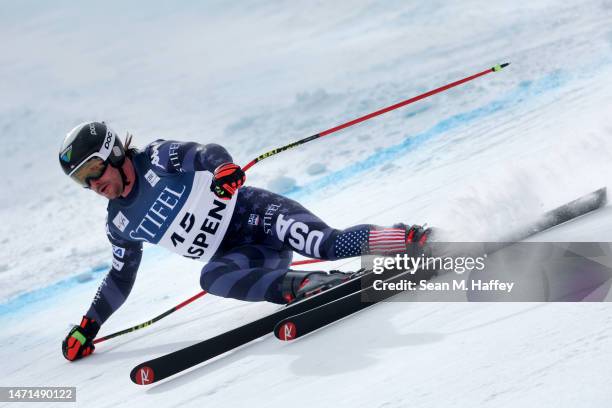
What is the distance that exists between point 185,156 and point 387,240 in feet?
3.16

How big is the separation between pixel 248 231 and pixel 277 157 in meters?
5.88

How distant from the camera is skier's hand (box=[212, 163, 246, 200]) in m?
2.95

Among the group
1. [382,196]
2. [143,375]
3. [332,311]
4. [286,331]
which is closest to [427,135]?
[382,196]

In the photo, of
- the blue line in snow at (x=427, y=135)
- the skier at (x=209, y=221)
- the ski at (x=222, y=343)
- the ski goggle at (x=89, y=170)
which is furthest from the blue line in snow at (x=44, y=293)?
the ski at (x=222, y=343)

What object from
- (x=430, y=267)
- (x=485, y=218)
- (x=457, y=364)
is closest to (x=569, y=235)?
(x=485, y=218)

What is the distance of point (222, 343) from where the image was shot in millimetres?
2881

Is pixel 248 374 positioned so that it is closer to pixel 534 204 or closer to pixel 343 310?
pixel 343 310

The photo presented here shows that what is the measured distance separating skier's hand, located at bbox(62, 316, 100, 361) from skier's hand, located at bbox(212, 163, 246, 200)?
4.11 feet

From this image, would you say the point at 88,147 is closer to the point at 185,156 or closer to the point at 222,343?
the point at 185,156

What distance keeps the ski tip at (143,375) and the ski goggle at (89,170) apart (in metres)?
Result: 0.96

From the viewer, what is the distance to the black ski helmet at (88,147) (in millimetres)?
3207

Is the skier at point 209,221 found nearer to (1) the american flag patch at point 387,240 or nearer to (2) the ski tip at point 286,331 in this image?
(1) the american flag patch at point 387,240

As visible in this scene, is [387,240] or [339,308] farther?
[387,240]

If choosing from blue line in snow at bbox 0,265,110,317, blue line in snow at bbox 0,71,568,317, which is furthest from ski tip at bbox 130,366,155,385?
blue line in snow at bbox 0,71,568,317
